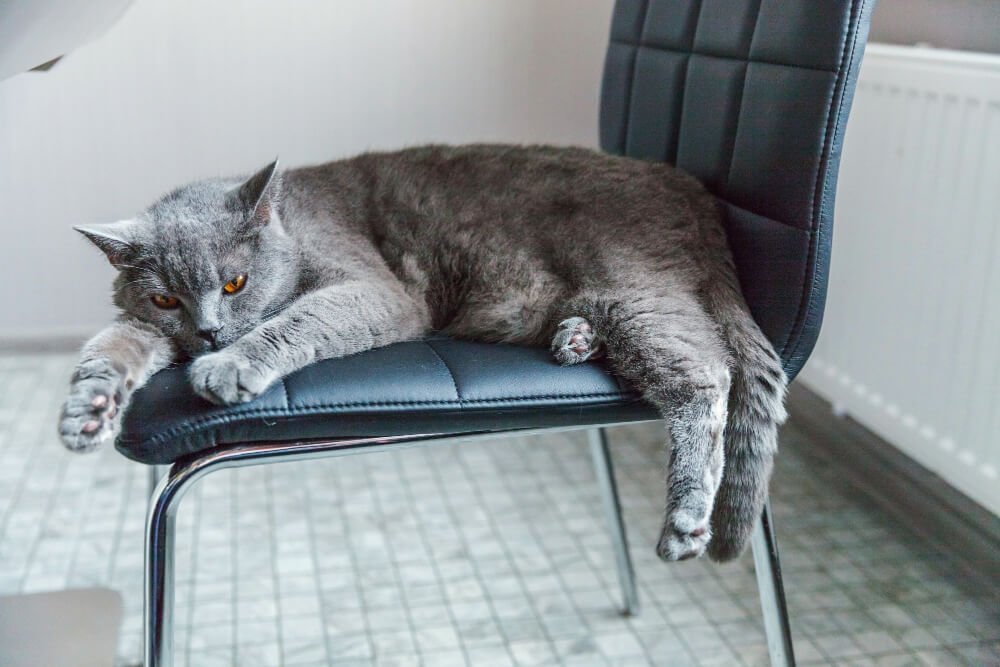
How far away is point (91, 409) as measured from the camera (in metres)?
0.91

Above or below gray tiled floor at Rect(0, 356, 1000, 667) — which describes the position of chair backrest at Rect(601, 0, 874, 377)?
above

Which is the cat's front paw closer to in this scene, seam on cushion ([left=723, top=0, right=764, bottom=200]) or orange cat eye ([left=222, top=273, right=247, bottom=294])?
orange cat eye ([left=222, top=273, right=247, bottom=294])

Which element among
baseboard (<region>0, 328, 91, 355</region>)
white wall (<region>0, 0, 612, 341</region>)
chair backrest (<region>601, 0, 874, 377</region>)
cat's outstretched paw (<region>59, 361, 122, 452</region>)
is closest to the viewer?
cat's outstretched paw (<region>59, 361, 122, 452</region>)

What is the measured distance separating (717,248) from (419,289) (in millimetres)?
363

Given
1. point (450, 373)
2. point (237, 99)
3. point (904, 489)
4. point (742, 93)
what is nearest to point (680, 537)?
point (450, 373)

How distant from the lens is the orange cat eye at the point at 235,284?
108cm

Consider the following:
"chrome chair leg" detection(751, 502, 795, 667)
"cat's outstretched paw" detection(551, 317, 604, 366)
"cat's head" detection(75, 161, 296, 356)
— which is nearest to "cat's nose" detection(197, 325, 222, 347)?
"cat's head" detection(75, 161, 296, 356)

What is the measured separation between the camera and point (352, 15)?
2074 millimetres

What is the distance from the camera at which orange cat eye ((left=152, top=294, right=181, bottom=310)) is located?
107 cm

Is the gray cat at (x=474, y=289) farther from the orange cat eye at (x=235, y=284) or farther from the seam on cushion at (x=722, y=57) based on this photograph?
the seam on cushion at (x=722, y=57)

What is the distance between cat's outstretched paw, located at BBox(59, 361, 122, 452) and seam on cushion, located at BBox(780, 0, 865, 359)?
27.2 inches

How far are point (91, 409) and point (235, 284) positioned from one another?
0.23 metres

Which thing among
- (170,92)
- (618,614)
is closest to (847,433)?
(618,614)

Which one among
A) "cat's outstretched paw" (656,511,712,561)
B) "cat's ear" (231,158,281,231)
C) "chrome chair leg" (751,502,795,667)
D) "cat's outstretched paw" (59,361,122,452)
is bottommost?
"chrome chair leg" (751,502,795,667)
